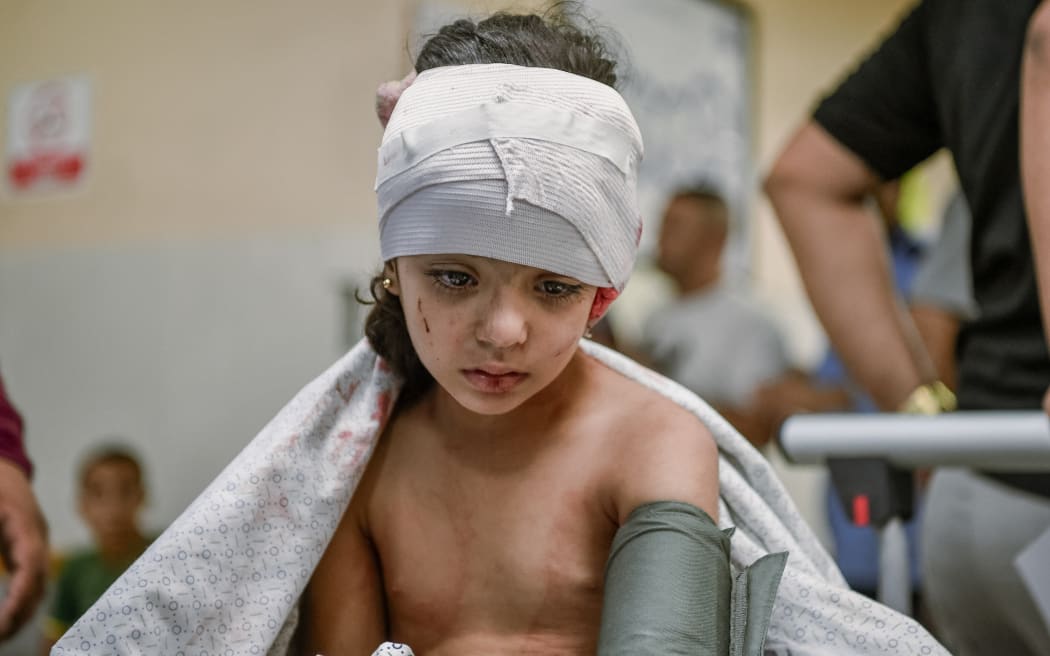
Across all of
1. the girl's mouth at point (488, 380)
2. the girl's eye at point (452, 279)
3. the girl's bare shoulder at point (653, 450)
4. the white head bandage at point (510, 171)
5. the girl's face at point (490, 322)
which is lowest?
the girl's bare shoulder at point (653, 450)

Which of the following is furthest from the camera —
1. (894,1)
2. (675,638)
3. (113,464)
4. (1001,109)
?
(894,1)

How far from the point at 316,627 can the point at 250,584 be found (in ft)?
0.22

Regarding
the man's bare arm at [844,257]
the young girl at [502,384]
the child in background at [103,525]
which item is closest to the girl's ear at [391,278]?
the young girl at [502,384]

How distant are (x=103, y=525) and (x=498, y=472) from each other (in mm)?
1448

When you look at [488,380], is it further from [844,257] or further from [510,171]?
[844,257]

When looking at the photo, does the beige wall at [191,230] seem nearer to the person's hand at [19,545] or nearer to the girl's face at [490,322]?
the person's hand at [19,545]

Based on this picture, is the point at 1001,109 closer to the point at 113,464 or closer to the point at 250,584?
the point at 250,584

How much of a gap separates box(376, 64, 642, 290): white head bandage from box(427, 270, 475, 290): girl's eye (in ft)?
0.07

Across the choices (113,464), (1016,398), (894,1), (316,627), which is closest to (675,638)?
(316,627)

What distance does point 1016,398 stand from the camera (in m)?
1.17

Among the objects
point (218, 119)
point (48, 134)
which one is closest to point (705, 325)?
point (218, 119)

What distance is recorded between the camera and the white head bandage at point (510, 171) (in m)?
0.74

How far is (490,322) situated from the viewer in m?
0.75

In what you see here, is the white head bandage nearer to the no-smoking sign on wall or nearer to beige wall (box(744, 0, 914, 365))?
the no-smoking sign on wall
